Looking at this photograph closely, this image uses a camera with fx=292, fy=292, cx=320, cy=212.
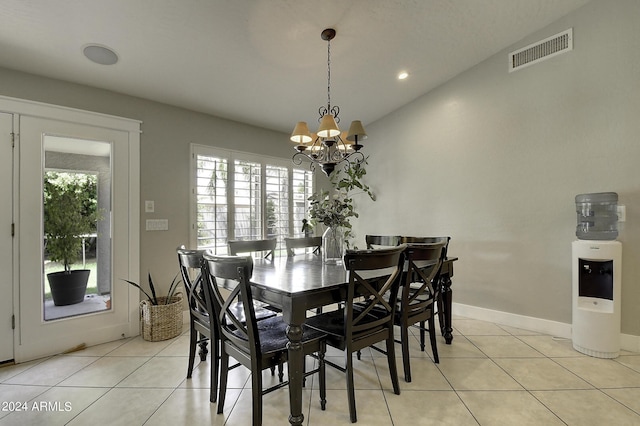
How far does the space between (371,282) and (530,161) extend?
253cm

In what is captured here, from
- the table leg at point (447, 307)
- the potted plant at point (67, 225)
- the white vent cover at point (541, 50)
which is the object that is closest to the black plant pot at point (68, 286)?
the potted plant at point (67, 225)

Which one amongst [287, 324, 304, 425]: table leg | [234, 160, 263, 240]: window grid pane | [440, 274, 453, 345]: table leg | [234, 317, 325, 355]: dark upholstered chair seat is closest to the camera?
[287, 324, 304, 425]: table leg

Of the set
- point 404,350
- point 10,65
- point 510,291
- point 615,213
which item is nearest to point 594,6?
point 615,213

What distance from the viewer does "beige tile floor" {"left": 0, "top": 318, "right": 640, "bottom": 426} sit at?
5.89ft

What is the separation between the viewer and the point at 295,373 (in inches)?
61.1

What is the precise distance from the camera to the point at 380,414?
5.98 feet

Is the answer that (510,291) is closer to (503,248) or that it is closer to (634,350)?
(503,248)

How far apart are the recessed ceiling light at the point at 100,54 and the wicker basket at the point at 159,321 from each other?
2.28 metres

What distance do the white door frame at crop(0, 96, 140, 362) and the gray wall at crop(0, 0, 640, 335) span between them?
0.10m

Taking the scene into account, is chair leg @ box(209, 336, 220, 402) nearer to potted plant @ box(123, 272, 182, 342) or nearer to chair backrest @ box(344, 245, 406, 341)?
chair backrest @ box(344, 245, 406, 341)

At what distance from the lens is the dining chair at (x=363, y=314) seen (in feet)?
5.65

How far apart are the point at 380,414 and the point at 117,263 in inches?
111

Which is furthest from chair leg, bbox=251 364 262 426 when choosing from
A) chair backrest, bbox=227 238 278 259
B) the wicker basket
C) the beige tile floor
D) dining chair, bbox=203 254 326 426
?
the wicker basket

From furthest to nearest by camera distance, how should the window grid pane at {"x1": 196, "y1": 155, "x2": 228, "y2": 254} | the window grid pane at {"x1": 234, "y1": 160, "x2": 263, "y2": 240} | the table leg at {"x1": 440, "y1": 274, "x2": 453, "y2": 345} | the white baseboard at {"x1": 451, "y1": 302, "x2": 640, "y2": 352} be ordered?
the window grid pane at {"x1": 234, "y1": 160, "x2": 263, "y2": 240}, the window grid pane at {"x1": 196, "y1": 155, "x2": 228, "y2": 254}, the table leg at {"x1": 440, "y1": 274, "x2": 453, "y2": 345}, the white baseboard at {"x1": 451, "y1": 302, "x2": 640, "y2": 352}
